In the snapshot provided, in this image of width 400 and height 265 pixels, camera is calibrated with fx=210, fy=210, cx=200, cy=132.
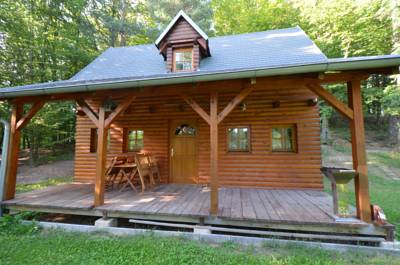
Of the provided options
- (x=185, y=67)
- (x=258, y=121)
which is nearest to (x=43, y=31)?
(x=185, y=67)

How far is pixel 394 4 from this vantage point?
8461mm

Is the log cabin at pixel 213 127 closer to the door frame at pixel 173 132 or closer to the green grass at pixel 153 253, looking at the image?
the door frame at pixel 173 132

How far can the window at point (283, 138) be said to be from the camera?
5.89 meters

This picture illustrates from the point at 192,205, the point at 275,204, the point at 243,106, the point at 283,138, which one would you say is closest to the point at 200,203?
the point at 192,205

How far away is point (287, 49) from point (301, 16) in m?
8.71

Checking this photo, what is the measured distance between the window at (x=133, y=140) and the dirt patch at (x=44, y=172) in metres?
4.95

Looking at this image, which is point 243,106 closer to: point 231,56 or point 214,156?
point 231,56

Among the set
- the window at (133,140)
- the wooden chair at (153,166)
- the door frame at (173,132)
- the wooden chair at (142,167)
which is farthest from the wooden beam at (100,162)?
Answer: the window at (133,140)

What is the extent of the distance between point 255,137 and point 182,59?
319cm

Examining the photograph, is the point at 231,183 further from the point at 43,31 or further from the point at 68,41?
the point at 43,31

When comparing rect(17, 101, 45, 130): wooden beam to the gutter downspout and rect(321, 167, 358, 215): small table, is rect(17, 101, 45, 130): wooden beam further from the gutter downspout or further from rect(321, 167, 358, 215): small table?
rect(321, 167, 358, 215): small table

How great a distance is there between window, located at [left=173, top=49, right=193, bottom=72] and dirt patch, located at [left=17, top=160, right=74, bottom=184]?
7424 mm

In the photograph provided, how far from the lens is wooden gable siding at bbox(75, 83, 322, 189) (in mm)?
5605

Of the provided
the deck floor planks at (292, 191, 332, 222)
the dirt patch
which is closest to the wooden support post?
the deck floor planks at (292, 191, 332, 222)
